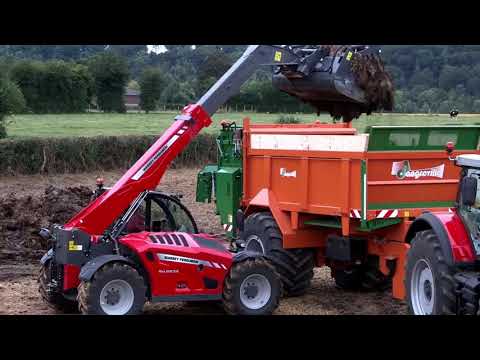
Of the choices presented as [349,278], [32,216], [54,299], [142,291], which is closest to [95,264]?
[142,291]

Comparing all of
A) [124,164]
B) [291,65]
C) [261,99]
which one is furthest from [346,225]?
[261,99]

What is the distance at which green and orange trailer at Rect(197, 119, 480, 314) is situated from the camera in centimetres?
892

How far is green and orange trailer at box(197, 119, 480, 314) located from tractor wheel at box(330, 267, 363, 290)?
0.02 meters

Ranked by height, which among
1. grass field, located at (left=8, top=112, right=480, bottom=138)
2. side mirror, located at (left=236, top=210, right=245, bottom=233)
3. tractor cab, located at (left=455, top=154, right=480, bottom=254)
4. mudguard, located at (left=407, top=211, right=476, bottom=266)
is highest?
grass field, located at (left=8, top=112, right=480, bottom=138)

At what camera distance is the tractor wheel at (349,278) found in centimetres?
1215

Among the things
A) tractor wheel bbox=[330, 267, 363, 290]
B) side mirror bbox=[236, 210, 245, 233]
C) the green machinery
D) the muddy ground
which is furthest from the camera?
the green machinery

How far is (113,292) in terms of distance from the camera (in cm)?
946

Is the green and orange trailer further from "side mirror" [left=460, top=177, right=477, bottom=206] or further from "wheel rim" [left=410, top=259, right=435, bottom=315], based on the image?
"side mirror" [left=460, top=177, right=477, bottom=206]

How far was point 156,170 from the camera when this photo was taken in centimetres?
1059

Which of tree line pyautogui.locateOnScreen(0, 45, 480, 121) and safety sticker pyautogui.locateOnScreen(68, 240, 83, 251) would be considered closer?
safety sticker pyautogui.locateOnScreen(68, 240, 83, 251)

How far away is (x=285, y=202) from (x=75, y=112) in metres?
27.2

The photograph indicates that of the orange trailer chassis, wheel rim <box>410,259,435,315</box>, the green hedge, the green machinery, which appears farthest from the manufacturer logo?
the green hedge

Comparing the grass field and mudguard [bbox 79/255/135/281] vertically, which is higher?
the grass field

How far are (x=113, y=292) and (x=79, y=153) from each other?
1603 cm
